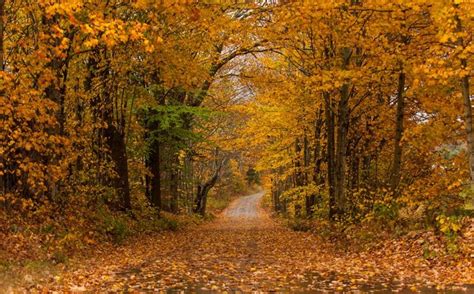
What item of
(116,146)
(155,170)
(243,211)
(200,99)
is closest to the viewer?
(116,146)

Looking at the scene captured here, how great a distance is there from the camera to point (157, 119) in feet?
69.1

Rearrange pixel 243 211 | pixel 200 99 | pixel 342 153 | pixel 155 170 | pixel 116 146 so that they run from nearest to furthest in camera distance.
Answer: pixel 342 153 < pixel 116 146 < pixel 155 170 < pixel 200 99 < pixel 243 211

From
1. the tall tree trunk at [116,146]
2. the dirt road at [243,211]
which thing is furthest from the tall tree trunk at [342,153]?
the dirt road at [243,211]

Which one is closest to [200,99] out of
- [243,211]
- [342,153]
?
[342,153]

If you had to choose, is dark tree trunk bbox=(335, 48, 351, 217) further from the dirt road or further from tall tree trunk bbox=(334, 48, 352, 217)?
the dirt road

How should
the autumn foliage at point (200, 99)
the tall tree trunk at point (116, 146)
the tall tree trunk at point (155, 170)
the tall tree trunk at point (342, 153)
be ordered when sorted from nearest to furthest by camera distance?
the autumn foliage at point (200, 99) → the tall tree trunk at point (342, 153) → the tall tree trunk at point (116, 146) → the tall tree trunk at point (155, 170)

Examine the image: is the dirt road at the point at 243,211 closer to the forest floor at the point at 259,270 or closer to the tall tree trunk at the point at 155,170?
the tall tree trunk at the point at 155,170

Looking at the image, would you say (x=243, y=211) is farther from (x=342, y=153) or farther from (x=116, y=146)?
(x=342, y=153)

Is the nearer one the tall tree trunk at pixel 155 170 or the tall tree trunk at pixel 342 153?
the tall tree trunk at pixel 342 153

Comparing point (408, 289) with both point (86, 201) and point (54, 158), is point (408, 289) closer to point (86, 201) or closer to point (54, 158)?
point (54, 158)

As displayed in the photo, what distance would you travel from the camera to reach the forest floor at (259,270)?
27.9ft

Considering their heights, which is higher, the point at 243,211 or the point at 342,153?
the point at 342,153

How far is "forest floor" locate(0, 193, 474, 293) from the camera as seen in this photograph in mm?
8508

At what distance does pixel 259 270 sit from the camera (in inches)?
418
